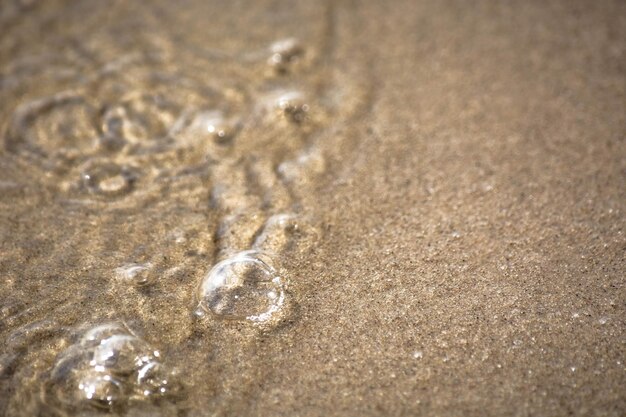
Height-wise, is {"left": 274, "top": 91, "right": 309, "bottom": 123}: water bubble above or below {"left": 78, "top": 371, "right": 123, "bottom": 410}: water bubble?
above

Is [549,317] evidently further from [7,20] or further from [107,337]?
[7,20]

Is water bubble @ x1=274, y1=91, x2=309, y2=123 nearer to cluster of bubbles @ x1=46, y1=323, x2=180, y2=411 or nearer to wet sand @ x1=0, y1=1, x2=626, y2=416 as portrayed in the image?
wet sand @ x1=0, y1=1, x2=626, y2=416

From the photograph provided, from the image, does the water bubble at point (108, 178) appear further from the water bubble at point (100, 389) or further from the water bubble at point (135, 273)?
the water bubble at point (100, 389)

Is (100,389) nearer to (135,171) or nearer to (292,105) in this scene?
(135,171)

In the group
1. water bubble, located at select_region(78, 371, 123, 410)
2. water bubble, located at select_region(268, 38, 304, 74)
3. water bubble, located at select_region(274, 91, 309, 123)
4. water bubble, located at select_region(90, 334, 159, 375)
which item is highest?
water bubble, located at select_region(268, 38, 304, 74)

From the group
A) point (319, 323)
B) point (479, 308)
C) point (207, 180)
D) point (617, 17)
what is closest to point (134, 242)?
point (207, 180)

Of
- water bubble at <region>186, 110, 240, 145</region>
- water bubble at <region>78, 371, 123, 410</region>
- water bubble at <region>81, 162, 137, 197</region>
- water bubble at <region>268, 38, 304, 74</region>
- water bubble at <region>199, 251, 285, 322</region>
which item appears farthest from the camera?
water bubble at <region>268, 38, 304, 74</region>

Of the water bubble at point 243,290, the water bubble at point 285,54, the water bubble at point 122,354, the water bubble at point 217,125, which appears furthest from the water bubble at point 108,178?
the water bubble at point 285,54

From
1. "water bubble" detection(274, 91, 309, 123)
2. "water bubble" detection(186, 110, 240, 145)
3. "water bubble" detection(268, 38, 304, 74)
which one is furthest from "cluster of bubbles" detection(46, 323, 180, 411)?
"water bubble" detection(268, 38, 304, 74)
